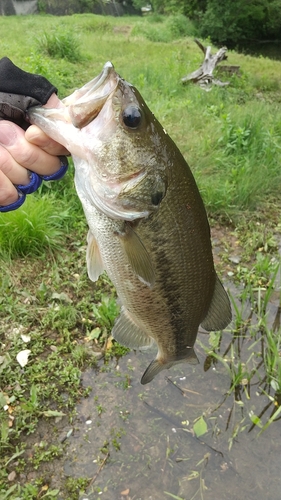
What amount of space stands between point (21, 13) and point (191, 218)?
32.0 m

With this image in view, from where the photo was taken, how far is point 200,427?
2752 millimetres

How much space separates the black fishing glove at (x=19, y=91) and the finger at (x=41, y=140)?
72mm

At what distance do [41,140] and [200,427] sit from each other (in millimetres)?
2163

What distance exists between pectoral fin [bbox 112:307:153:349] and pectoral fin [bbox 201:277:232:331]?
1.02ft

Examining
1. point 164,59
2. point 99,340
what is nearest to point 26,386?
point 99,340

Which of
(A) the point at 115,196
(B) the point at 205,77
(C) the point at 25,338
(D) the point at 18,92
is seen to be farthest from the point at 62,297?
(B) the point at 205,77

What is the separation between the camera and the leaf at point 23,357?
2910mm

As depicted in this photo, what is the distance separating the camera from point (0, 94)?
1422 mm

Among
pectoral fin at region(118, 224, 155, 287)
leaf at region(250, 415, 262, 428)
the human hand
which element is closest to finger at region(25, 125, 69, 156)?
the human hand

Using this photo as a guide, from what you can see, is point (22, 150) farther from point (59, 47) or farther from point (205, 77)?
point (59, 47)

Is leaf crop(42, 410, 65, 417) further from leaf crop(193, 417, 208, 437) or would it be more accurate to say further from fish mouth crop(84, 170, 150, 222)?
fish mouth crop(84, 170, 150, 222)

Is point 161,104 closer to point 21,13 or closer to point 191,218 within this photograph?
point 191,218

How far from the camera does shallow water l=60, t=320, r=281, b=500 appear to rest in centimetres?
249

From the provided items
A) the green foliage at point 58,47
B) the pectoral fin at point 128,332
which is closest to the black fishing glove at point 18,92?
the pectoral fin at point 128,332
